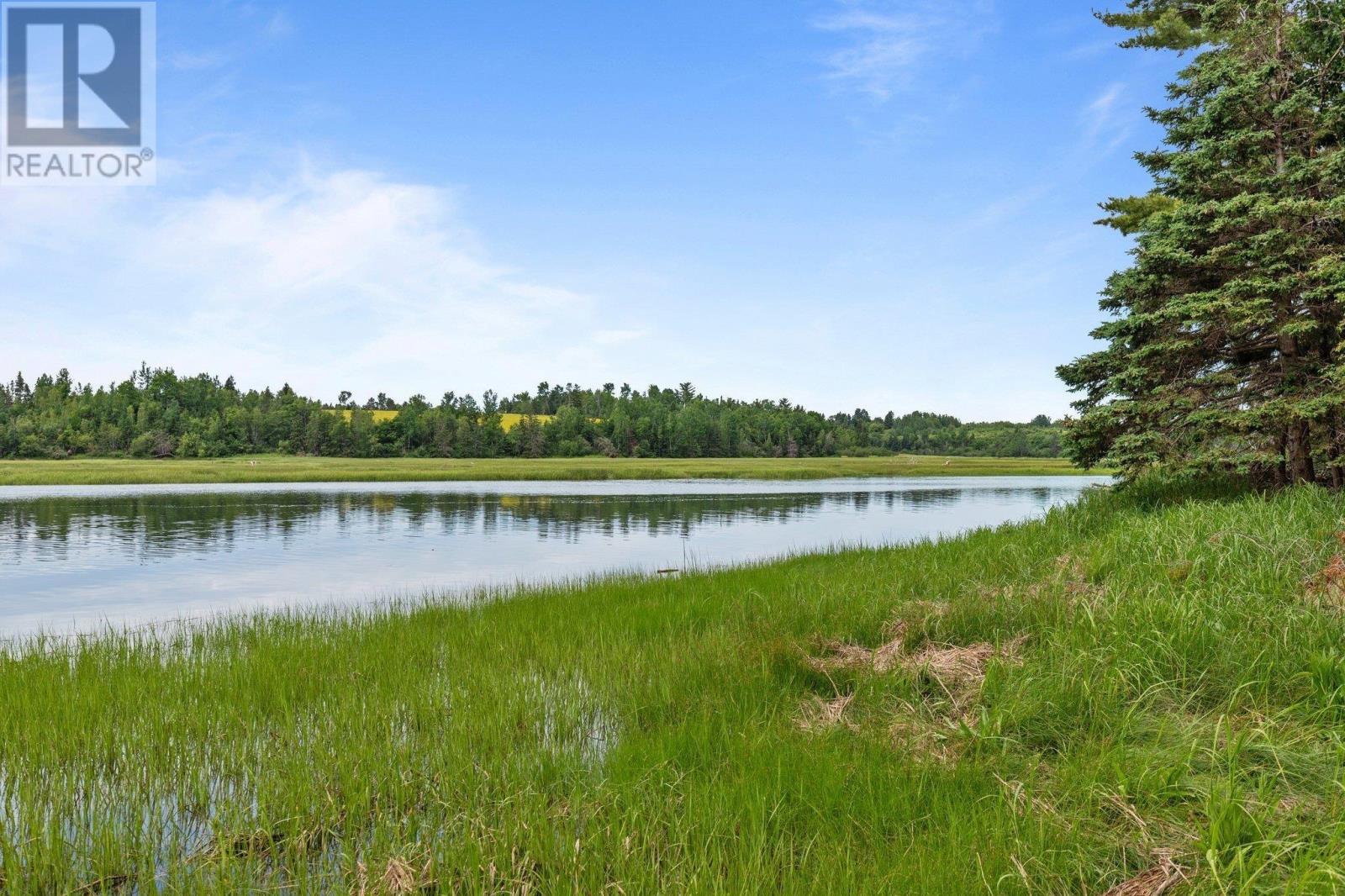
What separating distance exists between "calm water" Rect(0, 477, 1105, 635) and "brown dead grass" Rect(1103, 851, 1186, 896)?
14951 mm

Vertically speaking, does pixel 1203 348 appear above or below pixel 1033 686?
above

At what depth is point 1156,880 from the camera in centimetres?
358

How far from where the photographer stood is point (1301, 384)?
13.0 m

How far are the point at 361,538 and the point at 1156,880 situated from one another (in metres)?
28.7

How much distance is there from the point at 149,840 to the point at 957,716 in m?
6.16

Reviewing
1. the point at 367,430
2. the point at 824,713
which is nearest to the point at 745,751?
the point at 824,713

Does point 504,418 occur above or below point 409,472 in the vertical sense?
above

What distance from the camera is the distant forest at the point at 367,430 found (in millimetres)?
132500

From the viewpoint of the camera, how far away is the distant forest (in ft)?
435

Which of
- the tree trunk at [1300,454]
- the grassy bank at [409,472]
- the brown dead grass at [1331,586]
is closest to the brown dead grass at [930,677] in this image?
the brown dead grass at [1331,586]

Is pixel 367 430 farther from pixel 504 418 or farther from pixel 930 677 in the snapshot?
pixel 930 677

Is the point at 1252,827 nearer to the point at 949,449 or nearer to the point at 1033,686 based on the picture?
the point at 1033,686

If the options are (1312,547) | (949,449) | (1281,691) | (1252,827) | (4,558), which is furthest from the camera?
(949,449)

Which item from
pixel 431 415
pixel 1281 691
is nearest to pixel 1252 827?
pixel 1281 691
